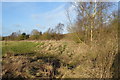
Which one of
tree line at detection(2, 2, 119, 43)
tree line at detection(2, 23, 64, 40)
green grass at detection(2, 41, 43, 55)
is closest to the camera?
tree line at detection(2, 2, 119, 43)

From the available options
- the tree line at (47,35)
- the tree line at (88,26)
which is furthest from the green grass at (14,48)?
the tree line at (47,35)

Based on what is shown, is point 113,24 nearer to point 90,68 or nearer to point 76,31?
point 90,68

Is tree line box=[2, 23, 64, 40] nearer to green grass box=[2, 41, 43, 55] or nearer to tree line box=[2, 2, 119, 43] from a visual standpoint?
tree line box=[2, 2, 119, 43]

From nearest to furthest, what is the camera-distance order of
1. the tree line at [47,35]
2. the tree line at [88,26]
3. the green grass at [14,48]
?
1. the tree line at [88,26]
2. the green grass at [14,48]
3. the tree line at [47,35]

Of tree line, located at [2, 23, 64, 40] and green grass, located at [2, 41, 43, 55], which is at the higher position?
tree line, located at [2, 23, 64, 40]

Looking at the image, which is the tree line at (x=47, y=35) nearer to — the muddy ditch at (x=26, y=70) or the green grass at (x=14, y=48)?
the green grass at (x=14, y=48)

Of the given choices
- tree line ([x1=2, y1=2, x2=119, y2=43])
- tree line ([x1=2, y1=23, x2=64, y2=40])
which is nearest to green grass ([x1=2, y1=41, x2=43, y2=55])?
tree line ([x1=2, y1=2, x2=119, y2=43])

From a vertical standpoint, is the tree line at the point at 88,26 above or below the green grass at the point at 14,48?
above

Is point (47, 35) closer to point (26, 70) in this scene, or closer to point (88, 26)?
point (88, 26)

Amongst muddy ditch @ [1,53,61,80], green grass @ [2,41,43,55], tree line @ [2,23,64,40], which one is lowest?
muddy ditch @ [1,53,61,80]

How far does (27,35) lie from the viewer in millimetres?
15258

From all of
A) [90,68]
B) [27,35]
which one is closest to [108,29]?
[90,68]

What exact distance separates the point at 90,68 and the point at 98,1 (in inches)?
216

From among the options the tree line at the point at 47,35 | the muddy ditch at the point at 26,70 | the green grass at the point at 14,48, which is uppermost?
the tree line at the point at 47,35
